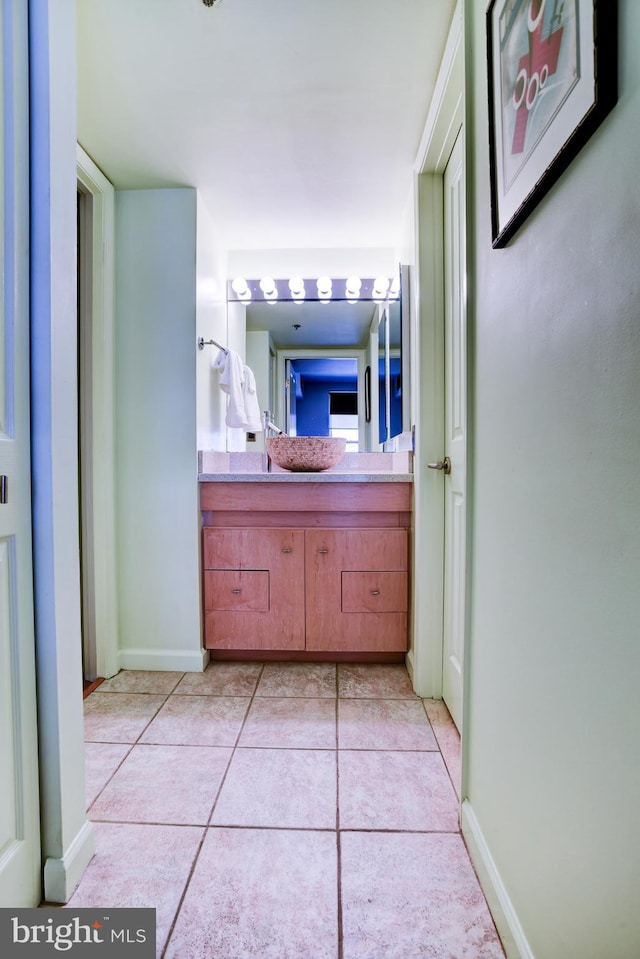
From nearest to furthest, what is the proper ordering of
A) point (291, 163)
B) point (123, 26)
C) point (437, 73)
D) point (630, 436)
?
point (630, 436), point (123, 26), point (437, 73), point (291, 163)

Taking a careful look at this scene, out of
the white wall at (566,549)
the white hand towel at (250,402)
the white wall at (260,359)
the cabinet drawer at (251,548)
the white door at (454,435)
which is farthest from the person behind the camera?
the white wall at (260,359)

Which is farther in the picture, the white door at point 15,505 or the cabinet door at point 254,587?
the cabinet door at point 254,587

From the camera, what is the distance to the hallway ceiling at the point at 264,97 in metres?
1.22

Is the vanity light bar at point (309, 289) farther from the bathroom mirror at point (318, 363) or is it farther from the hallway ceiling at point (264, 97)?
the hallway ceiling at point (264, 97)

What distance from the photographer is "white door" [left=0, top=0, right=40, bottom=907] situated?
2.76 ft

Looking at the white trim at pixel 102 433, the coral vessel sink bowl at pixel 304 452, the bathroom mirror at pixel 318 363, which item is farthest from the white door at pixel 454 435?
the white trim at pixel 102 433

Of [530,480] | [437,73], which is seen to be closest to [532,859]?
[530,480]

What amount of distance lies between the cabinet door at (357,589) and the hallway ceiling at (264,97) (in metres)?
1.54

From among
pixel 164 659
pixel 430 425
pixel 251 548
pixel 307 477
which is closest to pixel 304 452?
pixel 307 477

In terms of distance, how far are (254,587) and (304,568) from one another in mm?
248

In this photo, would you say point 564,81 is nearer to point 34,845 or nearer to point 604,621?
point 604,621

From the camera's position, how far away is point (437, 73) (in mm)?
1379

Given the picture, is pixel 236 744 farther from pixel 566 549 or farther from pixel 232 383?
pixel 232 383

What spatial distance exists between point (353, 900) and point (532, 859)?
42 cm
